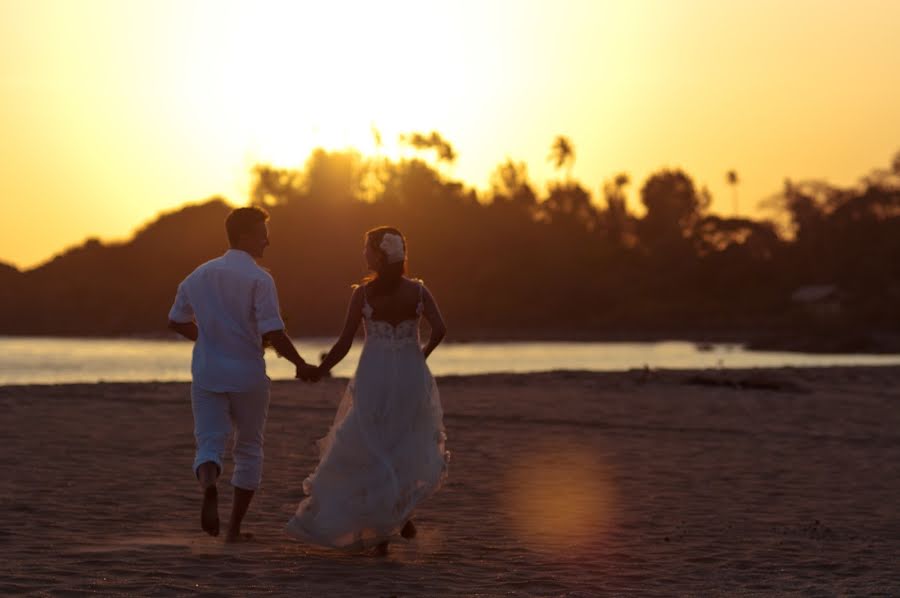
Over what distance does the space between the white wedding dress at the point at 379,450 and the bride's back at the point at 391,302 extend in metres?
0.04

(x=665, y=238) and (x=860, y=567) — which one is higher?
(x=665, y=238)

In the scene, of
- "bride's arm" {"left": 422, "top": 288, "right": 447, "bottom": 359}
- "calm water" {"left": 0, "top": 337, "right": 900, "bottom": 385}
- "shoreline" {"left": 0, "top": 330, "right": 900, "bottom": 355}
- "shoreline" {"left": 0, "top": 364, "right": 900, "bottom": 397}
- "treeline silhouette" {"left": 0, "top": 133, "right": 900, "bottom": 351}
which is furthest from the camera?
"treeline silhouette" {"left": 0, "top": 133, "right": 900, "bottom": 351}

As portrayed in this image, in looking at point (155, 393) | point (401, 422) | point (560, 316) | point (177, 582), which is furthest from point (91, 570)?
point (560, 316)

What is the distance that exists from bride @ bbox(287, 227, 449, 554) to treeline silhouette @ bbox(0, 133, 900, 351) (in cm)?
9044

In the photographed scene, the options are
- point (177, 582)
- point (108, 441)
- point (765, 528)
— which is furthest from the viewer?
point (108, 441)

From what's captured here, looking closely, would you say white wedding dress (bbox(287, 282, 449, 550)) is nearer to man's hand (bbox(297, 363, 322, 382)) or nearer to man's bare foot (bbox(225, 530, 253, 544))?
man's hand (bbox(297, 363, 322, 382))

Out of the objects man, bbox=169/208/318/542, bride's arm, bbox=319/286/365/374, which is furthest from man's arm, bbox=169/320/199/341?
bride's arm, bbox=319/286/365/374

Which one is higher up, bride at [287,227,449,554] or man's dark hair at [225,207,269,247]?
man's dark hair at [225,207,269,247]

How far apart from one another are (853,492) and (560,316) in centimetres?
11432

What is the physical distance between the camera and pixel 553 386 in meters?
24.8

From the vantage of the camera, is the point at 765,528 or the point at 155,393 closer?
the point at 765,528

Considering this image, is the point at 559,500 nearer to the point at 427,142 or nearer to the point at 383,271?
the point at 383,271

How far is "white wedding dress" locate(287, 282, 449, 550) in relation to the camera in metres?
8.33

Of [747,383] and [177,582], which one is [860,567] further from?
[747,383]
